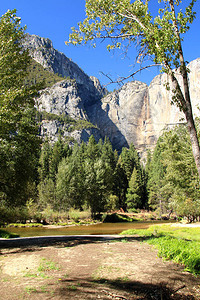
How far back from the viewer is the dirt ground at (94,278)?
4016 millimetres

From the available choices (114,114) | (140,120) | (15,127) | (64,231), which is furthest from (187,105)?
(114,114)

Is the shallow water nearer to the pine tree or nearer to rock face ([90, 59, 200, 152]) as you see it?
the pine tree

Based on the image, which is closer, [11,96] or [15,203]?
[11,96]

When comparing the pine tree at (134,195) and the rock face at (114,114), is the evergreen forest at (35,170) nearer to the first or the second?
the pine tree at (134,195)

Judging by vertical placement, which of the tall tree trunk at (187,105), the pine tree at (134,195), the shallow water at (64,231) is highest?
the tall tree trunk at (187,105)

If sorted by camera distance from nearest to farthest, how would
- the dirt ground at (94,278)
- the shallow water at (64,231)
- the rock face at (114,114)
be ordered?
the dirt ground at (94,278) < the shallow water at (64,231) < the rock face at (114,114)

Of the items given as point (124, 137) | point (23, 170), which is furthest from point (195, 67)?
point (23, 170)

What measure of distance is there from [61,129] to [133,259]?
388 feet

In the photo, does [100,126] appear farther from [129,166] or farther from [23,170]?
[23,170]

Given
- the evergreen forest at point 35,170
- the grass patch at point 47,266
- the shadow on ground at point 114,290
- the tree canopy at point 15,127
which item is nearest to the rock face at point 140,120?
the evergreen forest at point 35,170

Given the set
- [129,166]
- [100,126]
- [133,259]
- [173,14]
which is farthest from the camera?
[100,126]

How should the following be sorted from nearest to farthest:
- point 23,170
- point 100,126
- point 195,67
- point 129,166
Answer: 1. point 23,170
2. point 129,166
3. point 195,67
4. point 100,126

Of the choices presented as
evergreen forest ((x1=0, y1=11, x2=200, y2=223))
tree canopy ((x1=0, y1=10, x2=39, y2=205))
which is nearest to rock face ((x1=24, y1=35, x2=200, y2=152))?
evergreen forest ((x1=0, y1=11, x2=200, y2=223))

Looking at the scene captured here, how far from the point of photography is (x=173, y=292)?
4.15 meters
